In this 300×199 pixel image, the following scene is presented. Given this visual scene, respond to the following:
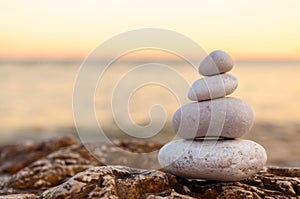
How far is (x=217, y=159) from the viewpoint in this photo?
3.85m

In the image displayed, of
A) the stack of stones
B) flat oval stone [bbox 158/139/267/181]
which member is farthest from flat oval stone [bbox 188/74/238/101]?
flat oval stone [bbox 158/139/267/181]

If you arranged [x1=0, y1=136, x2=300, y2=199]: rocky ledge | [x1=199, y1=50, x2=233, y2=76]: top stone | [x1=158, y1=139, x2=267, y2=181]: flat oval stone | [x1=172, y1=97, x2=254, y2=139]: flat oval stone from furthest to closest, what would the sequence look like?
[x1=199, y1=50, x2=233, y2=76]: top stone
[x1=172, y1=97, x2=254, y2=139]: flat oval stone
[x1=158, y1=139, x2=267, y2=181]: flat oval stone
[x1=0, y1=136, x2=300, y2=199]: rocky ledge

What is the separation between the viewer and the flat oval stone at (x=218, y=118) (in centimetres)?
402

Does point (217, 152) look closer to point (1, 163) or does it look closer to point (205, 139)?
point (205, 139)

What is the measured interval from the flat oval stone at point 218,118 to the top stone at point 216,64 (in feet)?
1.00

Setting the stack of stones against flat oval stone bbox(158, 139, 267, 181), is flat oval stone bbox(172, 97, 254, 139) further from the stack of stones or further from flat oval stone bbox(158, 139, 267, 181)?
flat oval stone bbox(158, 139, 267, 181)

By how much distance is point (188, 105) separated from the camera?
4172 mm

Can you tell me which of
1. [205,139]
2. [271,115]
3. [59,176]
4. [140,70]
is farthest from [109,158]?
[271,115]

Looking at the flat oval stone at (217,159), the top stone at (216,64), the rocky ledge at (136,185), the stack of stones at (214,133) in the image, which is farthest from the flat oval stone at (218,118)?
the rocky ledge at (136,185)

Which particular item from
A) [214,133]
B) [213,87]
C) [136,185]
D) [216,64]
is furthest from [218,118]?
[136,185]

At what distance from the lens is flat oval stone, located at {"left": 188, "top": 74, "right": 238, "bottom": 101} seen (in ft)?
13.4

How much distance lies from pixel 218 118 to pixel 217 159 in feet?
1.40

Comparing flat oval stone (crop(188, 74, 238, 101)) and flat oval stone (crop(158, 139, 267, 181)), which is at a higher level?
flat oval stone (crop(188, 74, 238, 101))

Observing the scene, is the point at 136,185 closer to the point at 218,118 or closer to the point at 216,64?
the point at 218,118
